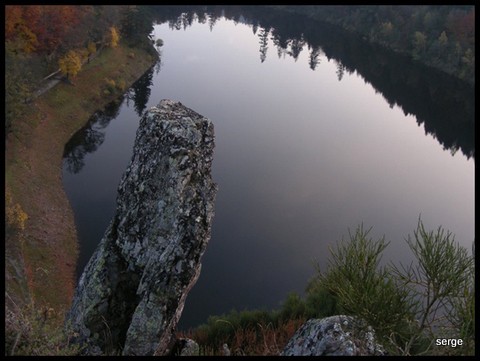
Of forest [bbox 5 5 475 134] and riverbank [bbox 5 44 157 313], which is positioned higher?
forest [bbox 5 5 475 134]

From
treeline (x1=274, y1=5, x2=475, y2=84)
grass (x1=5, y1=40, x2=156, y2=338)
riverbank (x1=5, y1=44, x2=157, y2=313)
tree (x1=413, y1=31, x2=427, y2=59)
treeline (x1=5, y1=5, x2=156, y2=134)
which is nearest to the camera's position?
grass (x1=5, y1=40, x2=156, y2=338)

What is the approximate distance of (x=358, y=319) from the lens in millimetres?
8227

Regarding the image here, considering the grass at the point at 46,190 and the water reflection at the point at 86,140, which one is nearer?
the grass at the point at 46,190

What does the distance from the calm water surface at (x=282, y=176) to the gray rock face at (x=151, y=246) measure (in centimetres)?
1681

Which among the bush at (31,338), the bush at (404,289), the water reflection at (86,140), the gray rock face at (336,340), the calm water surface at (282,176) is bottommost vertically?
the calm water surface at (282,176)

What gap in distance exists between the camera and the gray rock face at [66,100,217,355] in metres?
10.6

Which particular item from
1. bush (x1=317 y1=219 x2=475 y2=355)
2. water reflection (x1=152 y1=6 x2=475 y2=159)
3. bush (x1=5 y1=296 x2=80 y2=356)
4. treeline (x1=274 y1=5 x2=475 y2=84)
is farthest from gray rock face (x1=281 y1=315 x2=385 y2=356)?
treeline (x1=274 y1=5 x2=475 y2=84)

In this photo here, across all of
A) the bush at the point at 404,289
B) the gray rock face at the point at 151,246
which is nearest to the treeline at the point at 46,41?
the gray rock face at the point at 151,246

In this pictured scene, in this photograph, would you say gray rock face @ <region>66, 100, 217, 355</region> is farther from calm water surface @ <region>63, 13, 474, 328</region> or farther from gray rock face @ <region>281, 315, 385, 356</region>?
calm water surface @ <region>63, 13, 474, 328</region>

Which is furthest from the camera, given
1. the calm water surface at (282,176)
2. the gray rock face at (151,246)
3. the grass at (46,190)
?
the calm water surface at (282,176)

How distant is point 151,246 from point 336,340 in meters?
4.86

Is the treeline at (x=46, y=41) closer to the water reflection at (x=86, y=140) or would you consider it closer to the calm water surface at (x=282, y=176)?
the water reflection at (x=86, y=140)

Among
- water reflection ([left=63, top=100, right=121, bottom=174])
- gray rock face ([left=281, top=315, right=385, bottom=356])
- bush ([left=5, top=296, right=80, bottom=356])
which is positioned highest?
bush ([left=5, top=296, right=80, bottom=356])

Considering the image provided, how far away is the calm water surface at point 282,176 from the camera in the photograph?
3247 cm
